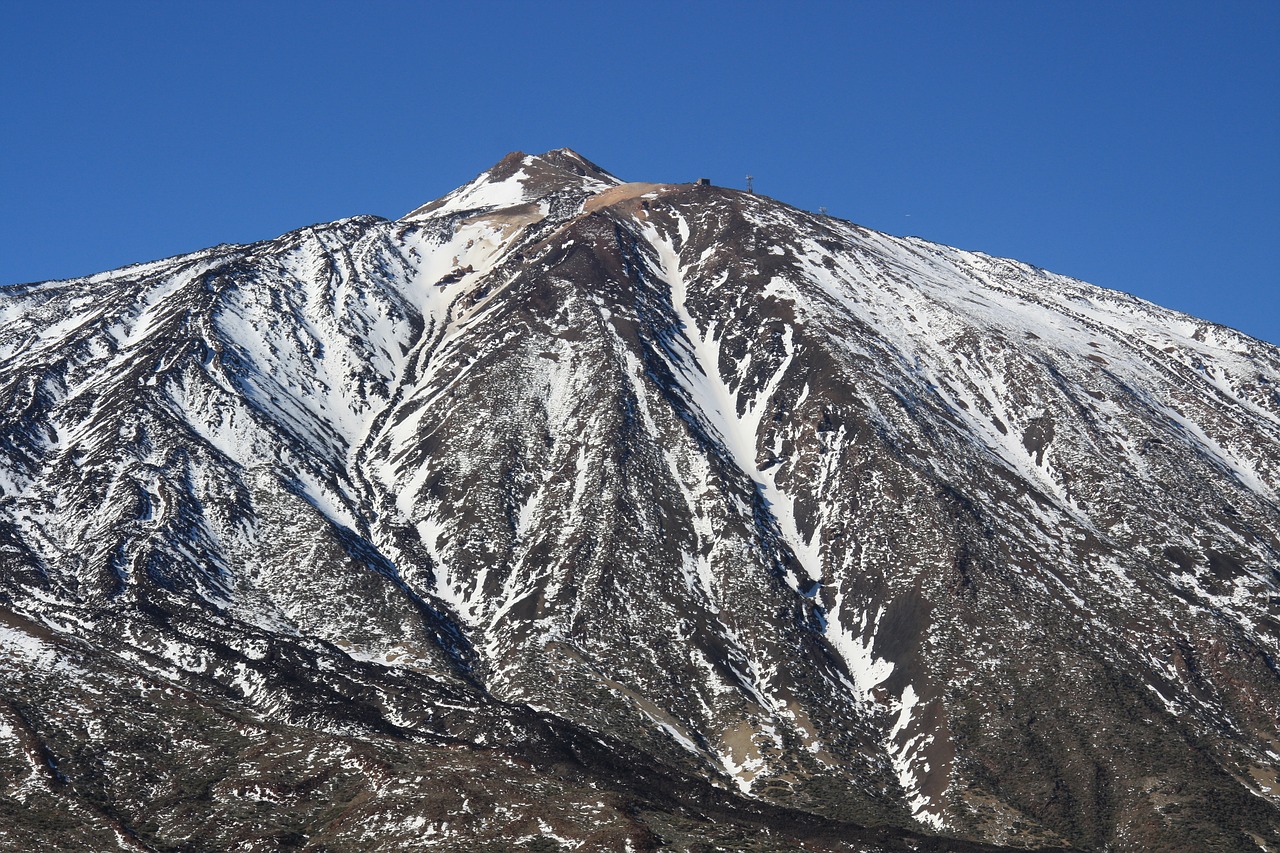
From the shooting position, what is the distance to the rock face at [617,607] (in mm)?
92875

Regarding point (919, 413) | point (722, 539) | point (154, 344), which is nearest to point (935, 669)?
point (722, 539)

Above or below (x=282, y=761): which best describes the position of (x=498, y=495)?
above

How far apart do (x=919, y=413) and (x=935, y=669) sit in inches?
2051

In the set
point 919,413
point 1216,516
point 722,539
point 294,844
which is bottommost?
point 294,844

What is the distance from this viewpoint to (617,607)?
14675cm

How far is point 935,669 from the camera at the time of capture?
14012cm

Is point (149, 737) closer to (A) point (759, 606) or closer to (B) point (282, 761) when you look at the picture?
(B) point (282, 761)

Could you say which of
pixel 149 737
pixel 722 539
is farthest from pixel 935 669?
pixel 149 737

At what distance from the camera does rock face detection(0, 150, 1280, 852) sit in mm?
92875

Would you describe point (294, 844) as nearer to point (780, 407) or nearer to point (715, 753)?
point (715, 753)

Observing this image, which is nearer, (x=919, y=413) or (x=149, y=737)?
(x=149, y=737)

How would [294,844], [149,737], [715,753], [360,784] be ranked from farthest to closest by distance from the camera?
[715,753] < [149,737] < [360,784] < [294,844]

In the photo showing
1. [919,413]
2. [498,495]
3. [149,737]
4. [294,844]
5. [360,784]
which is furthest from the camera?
[919,413]

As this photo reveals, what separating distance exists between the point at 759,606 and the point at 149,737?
73330mm
